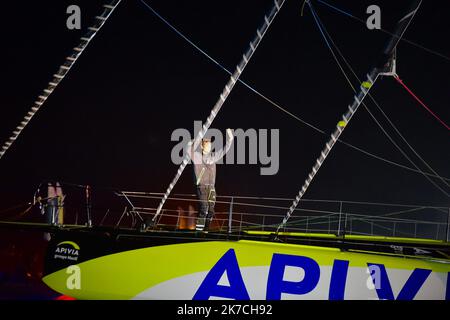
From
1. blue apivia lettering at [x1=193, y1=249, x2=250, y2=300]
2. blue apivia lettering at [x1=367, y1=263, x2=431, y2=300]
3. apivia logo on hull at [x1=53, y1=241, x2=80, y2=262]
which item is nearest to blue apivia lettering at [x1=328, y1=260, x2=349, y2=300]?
blue apivia lettering at [x1=367, y1=263, x2=431, y2=300]

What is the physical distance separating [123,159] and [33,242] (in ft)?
7.93

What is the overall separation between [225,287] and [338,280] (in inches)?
40.2

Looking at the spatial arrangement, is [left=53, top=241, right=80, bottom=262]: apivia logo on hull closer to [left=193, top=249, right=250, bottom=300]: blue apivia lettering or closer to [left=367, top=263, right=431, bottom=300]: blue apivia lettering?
[left=193, top=249, right=250, bottom=300]: blue apivia lettering

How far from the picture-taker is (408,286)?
14.1 feet

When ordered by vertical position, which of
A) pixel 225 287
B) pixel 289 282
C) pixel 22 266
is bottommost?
pixel 22 266

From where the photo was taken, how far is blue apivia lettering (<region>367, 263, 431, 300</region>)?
14.0ft

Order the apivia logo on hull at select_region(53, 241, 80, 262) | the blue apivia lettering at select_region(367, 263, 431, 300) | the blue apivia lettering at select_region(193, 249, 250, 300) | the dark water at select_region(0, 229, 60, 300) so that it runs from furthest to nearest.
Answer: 1. the dark water at select_region(0, 229, 60, 300)
2. the apivia logo on hull at select_region(53, 241, 80, 262)
3. the blue apivia lettering at select_region(193, 249, 250, 300)
4. the blue apivia lettering at select_region(367, 263, 431, 300)

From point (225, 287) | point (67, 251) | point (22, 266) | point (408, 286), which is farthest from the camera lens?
point (22, 266)

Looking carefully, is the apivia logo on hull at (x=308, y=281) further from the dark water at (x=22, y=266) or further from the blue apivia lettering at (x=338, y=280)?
the dark water at (x=22, y=266)

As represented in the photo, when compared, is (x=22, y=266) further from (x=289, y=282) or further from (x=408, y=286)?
(x=408, y=286)

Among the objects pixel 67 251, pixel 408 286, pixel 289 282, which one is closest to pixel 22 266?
pixel 67 251

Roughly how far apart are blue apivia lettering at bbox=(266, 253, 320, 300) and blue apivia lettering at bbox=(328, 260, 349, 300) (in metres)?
0.14

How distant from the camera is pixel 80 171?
10109 millimetres
